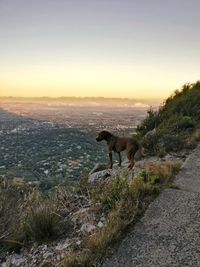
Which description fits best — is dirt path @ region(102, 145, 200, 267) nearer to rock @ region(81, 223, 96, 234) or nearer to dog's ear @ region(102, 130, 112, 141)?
rock @ region(81, 223, 96, 234)

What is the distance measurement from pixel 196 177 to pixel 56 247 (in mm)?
2486

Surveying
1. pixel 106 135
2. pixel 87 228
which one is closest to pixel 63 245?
pixel 87 228

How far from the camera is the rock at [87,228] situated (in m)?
4.05

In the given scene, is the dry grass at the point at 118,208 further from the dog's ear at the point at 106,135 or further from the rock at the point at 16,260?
the dog's ear at the point at 106,135

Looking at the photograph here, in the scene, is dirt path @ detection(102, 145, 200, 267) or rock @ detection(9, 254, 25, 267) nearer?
dirt path @ detection(102, 145, 200, 267)

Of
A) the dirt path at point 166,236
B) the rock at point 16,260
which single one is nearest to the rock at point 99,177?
the dirt path at point 166,236

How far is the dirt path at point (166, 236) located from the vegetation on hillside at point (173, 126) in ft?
8.54

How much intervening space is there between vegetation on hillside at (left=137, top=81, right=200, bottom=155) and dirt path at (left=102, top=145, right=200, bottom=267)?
8.54 ft

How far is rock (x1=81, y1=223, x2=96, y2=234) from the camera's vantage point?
4.05 meters

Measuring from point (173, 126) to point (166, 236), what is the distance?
5.12 metres

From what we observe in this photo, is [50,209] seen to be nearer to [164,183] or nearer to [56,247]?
[56,247]

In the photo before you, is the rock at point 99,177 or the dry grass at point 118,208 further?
the rock at point 99,177

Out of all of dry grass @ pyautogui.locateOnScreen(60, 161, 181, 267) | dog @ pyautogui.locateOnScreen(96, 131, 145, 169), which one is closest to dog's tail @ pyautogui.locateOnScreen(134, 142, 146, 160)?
dog @ pyautogui.locateOnScreen(96, 131, 145, 169)

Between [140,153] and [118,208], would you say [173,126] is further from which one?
[118,208]
